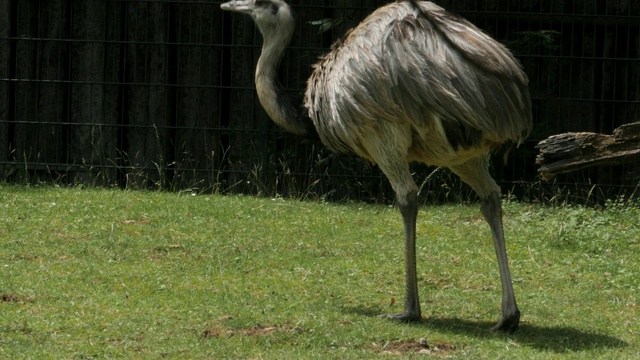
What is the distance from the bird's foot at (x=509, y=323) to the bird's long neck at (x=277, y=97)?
5.67 ft

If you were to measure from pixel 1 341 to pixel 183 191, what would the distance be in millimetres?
5404

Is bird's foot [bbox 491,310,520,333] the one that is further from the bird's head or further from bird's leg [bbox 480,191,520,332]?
Answer: the bird's head

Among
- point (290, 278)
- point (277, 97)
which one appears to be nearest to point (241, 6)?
point (277, 97)

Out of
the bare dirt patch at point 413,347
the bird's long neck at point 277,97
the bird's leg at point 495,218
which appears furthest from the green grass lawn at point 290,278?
the bird's long neck at point 277,97

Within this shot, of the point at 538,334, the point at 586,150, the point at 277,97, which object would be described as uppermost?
the point at 277,97

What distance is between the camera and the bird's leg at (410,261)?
713 cm

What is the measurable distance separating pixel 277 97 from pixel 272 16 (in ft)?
2.53

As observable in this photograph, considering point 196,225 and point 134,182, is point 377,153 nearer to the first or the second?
point 196,225

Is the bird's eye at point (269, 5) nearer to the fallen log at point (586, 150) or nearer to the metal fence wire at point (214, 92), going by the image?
the fallen log at point (586, 150)

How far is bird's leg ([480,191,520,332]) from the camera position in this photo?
22.7ft

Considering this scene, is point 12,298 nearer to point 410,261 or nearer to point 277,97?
point 277,97

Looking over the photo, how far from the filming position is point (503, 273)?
23.0 feet

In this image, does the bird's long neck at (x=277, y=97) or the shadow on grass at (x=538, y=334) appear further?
the bird's long neck at (x=277, y=97)

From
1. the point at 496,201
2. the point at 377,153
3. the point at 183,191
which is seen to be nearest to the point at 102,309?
the point at 377,153
